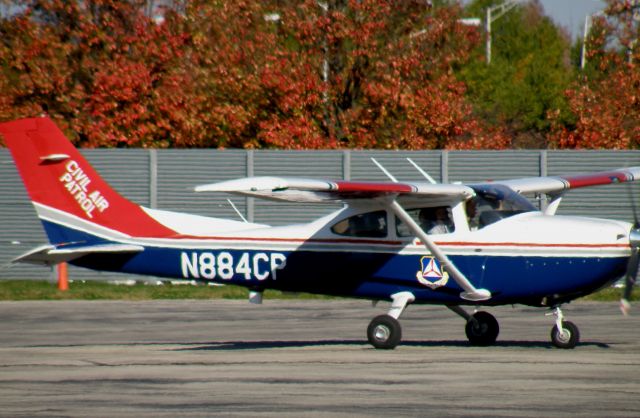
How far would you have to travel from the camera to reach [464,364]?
13.4 m

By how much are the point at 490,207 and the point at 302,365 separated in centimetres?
324

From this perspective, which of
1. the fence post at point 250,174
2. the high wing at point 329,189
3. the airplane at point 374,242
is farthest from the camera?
the fence post at point 250,174

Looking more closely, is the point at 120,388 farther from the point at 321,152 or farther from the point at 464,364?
the point at 321,152

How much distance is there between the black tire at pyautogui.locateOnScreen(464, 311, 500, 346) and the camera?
15.9 m

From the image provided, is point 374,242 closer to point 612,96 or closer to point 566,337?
point 566,337

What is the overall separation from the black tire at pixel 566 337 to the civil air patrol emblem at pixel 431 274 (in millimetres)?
1420

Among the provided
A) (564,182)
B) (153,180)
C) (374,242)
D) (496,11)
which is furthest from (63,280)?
(496,11)

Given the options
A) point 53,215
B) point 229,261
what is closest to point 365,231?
point 229,261

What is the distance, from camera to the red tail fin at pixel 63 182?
1630 cm

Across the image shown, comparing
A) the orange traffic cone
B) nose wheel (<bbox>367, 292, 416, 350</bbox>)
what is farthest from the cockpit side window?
the orange traffic cone

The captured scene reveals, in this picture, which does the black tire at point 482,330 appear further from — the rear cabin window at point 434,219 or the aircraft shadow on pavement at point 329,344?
the rear cabin window at point 434,219

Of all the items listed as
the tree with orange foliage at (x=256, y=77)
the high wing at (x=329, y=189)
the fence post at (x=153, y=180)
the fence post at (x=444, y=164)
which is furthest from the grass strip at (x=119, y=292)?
the high wing at (x=329, y=189)

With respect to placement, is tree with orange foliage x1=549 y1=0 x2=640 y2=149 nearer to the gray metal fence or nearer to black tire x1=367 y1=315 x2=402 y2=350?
the gray metal fence

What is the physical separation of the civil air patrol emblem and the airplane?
12 millimetres
